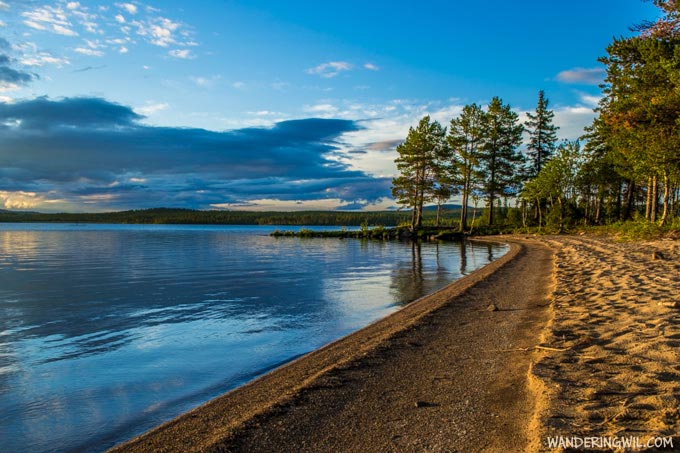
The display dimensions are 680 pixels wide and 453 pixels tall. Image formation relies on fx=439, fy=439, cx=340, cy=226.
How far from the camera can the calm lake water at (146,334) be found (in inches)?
259

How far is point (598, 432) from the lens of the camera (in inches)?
168

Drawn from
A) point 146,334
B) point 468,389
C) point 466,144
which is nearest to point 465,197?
point 466,144

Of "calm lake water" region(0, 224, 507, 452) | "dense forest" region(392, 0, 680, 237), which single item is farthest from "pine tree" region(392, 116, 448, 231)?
"calm lake water" region(0, 224, 507, 452)

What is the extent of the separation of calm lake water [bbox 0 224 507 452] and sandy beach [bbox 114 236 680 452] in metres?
1.05

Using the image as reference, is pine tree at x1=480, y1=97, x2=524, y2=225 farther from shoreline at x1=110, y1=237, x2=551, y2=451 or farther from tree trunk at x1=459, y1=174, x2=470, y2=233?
shoreline at x1=110, y1=237, x2=551, y2=451

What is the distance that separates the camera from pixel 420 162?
198 feet

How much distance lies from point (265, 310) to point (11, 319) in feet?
24.4

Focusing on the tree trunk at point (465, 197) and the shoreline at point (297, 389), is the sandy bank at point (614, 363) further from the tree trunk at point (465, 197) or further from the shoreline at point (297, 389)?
the tree trunk at point (465, 197)

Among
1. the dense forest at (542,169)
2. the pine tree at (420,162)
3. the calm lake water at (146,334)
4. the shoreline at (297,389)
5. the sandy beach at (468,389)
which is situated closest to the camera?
the sandy beach at (468,389)

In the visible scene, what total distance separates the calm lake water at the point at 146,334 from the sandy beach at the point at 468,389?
1050mm

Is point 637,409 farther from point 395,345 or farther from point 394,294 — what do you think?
point 394,294

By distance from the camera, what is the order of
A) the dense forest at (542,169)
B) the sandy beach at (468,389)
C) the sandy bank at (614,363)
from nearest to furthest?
the sandy bank at (614,363) < the sandy beach at (468,389) < the dense forest at (542,169)

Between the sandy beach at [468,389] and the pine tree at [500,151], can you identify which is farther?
the pine tree at [500,151]

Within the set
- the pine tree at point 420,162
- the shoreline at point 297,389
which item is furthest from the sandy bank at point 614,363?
the pine tree at point 420,162
